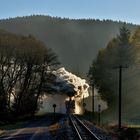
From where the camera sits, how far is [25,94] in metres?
98.1

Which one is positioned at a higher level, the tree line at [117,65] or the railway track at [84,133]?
the tree line at [117,65]

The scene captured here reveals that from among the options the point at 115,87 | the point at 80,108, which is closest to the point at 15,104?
the point at 115,87

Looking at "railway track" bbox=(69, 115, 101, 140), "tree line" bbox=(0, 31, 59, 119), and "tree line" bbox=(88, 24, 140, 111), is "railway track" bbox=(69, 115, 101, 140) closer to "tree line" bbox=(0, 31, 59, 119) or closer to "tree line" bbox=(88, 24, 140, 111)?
"tree line" bbox=(0, 31, 59, 119)

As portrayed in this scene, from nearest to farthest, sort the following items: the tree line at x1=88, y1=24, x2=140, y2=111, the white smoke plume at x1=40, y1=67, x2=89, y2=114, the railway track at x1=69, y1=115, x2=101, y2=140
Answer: the railway track at x1=69, y1=115, x2=101, y2=140 < the tree line at x1=88, y1=24, x2=140, y2=111 < the white smoke plume at x1=40, y1=67, x2=89, y2=114

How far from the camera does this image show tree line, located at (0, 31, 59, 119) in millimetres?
88812

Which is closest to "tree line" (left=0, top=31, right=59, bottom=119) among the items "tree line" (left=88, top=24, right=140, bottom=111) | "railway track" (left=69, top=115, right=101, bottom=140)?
"tree line" (left=88, top=24, right=140, bottom=111)

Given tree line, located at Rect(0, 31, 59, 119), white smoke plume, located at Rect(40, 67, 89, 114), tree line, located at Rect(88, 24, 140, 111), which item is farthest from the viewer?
white smoke plume, located at Rect(40, 67, 89, 114)

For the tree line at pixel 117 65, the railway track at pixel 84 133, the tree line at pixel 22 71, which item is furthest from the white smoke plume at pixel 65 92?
the railway track at pixel 84 133

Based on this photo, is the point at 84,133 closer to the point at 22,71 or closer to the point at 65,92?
the point at 22,71

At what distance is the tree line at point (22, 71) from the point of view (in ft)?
291

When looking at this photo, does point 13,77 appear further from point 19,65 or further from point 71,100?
point 71,100

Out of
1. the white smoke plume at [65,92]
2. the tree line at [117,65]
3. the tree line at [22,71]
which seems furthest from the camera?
the white smoke plume at [65,92]

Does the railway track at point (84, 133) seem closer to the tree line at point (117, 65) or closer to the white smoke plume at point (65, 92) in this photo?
the tree line at point (117, 65)

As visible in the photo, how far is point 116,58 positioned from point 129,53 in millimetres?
2928
